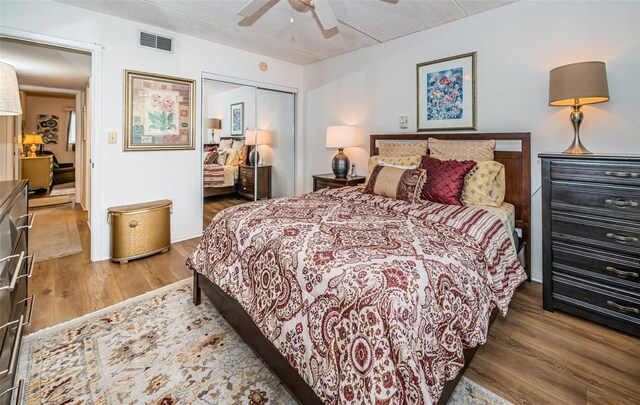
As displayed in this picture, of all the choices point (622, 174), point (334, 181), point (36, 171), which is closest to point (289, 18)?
point (334, 181)

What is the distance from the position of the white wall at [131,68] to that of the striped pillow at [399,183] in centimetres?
240

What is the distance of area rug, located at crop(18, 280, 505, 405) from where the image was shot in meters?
1.49

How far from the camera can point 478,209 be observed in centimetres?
231

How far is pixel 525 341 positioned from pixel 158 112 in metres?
3.94

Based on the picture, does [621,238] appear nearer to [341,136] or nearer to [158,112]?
[341,136]

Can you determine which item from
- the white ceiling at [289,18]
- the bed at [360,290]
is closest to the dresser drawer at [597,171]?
the bed at [360,290]

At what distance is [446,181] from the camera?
8.21ft

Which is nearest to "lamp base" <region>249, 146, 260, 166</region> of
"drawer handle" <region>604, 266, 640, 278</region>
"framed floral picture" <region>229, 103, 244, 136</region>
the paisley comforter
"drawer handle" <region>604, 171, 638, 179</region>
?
"framed floral picture" <region>229, 103, 244, 136</region>

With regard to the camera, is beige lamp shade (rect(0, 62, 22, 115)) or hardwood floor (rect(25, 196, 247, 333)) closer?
beige lamp shade (rect(0, 62, 22, 115))

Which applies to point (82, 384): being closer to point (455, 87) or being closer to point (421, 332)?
point (421, 332)

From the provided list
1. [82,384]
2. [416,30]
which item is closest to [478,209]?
[416,30]

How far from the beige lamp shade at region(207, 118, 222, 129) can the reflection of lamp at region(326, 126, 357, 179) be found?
146 cm

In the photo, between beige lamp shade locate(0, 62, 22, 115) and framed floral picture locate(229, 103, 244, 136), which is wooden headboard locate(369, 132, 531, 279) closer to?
framed floral picture locate(229, 103, 244, 136)

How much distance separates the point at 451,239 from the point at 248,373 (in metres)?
1.27
